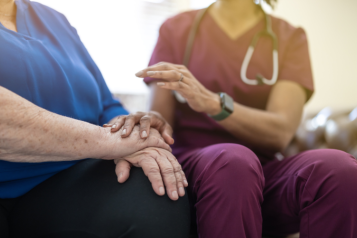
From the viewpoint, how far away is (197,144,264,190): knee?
0.46m

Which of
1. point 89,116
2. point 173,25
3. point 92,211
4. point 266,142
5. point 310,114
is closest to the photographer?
point 92,211

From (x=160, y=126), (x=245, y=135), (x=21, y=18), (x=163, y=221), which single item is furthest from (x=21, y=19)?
(x=245, y=135)

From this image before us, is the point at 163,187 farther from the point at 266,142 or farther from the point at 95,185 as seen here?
the point at 266,142

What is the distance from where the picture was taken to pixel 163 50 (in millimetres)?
883

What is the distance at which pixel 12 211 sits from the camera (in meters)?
0.49

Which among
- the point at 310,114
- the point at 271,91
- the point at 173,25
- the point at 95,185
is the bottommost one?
the point at 310,114

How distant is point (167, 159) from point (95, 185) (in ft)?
0.46

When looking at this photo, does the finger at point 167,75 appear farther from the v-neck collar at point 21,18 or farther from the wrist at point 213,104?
the v-neck collar at point 21,18

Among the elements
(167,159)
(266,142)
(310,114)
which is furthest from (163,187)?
(310,114)

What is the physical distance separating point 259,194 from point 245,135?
11.4 inches

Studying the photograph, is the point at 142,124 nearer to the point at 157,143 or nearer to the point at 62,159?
the point at 157,143

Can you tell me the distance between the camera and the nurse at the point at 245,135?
46 cm

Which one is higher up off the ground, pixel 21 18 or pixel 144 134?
pixel 21 18

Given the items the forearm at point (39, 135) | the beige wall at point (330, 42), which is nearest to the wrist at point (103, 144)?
the forearm at point (39, 135)
